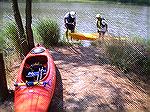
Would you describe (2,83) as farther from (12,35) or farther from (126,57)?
(126,57)

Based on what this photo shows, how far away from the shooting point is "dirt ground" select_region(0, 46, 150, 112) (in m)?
7.79

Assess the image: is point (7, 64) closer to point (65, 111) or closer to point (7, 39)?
point (7, 39)

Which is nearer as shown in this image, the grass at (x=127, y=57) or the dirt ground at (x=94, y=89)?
the dirt ground at (x=94, y=89)

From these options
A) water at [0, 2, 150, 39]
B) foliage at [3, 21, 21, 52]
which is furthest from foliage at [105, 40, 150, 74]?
water at [0, 2, 150, 39]

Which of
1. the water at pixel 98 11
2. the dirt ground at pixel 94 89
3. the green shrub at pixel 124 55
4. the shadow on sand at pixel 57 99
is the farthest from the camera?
the water at pixel 98 11

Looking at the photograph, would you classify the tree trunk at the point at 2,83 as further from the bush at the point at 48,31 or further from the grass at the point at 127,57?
the bush at the point at 48,31

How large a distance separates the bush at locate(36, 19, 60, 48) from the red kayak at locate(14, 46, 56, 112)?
2.77 meters

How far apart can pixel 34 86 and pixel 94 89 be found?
5.30ft

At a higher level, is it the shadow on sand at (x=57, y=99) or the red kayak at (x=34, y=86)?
the red kayak at (x=34, y=86)

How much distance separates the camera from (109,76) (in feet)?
29.7

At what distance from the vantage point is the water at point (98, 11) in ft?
63.1

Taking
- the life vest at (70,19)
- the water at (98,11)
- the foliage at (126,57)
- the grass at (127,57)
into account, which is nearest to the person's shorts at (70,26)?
the life vest at (70,19)

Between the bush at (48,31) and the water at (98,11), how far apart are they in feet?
20.1

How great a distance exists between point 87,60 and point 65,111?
2942mm
